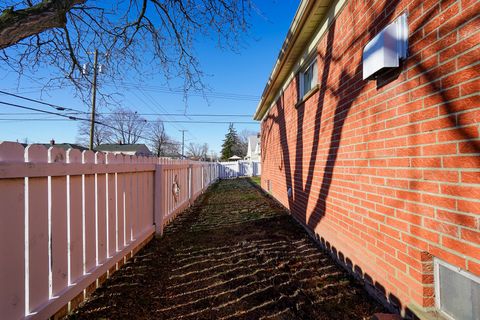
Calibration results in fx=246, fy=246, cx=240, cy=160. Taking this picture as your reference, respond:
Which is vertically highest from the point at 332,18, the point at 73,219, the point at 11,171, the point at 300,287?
the point at 332,18

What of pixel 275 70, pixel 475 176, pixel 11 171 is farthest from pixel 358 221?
pixel 275 70

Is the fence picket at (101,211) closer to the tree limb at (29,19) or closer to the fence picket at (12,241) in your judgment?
the fence picket at (12,241)

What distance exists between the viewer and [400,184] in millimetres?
1895

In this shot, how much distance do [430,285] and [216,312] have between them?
1555 mm

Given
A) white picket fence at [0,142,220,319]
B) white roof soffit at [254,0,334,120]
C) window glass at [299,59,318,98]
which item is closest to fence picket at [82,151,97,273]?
white picket fence at [0,142,220,319]

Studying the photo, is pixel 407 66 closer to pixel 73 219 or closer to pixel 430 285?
pixel 430 285

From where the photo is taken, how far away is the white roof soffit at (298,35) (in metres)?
3.54

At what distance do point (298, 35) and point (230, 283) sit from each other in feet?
13.1

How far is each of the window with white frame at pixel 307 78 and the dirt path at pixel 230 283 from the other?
2671mm

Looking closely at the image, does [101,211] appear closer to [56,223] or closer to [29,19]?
[56,223]

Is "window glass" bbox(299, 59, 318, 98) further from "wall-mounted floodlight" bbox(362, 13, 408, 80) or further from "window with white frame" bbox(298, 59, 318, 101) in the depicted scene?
"wall-mounted floodlight" bbox(362, 13, 408, 80)

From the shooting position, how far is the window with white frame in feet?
14.0

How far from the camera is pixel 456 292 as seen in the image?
1.48 metres

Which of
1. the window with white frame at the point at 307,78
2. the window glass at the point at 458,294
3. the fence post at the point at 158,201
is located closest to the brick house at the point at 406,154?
the window glass at the point at 458,294
